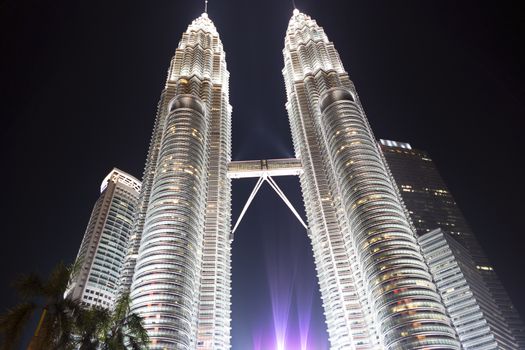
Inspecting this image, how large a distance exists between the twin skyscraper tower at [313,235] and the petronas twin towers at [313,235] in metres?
0.36

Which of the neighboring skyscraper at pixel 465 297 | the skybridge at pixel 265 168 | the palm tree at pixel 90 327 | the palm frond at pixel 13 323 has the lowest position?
the palm frond at pixel 13 323

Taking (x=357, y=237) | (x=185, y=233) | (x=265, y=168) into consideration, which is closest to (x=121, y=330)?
(x=185, y=233)

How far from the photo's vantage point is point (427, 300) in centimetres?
10888

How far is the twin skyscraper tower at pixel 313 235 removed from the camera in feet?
365

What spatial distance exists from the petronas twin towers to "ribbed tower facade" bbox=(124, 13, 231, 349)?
0.37 m

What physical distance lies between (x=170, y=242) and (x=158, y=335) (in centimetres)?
2875

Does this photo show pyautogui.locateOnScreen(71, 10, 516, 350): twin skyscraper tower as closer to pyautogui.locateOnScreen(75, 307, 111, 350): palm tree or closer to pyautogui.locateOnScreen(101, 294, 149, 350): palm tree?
pyautogui.locateOnScreen(101, 294, 149, 350): palm tree

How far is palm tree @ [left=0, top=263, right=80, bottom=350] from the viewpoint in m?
17.5

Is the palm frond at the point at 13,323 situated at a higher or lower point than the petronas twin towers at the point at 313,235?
lower

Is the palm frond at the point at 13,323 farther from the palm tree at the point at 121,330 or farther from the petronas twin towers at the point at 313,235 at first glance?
the petronas twin towers at the point at 313,235

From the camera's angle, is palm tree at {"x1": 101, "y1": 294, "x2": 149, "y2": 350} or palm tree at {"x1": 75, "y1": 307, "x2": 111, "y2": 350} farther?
palm tree at {"x1": 101, "y1": 294, "x2": 149, "y2": 350}

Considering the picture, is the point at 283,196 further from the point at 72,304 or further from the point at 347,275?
the point at 72,304

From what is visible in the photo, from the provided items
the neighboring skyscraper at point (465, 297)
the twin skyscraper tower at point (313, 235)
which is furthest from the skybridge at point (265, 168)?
the neighboring skyscraper at point (465, 297)

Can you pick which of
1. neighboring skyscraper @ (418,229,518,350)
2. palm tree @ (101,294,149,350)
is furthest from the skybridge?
palm tree @ (101,294,149,350)
